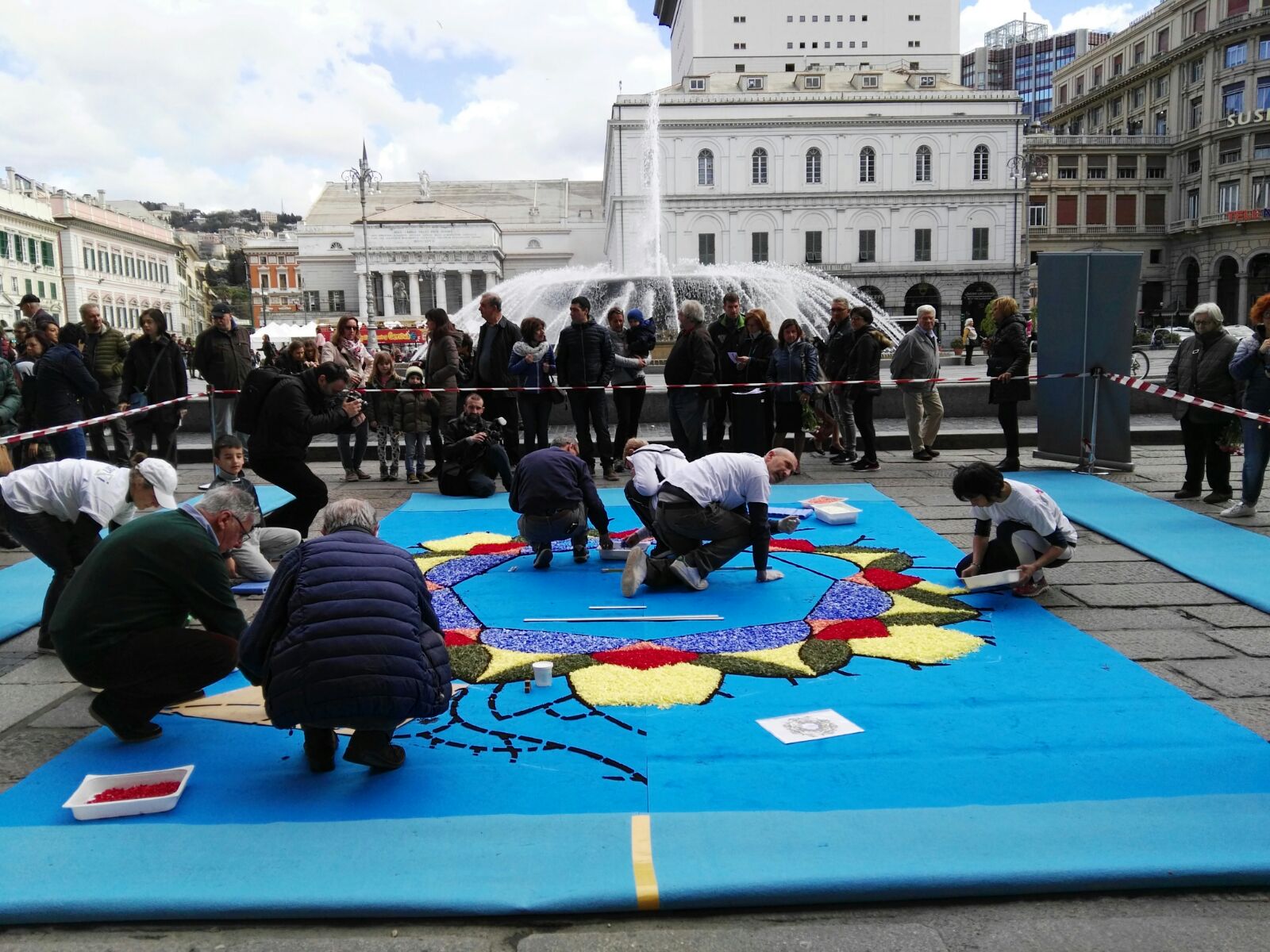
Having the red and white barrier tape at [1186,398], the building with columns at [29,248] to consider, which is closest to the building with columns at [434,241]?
the building with columns at [29,248]

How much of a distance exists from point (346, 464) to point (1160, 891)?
31.1 ft

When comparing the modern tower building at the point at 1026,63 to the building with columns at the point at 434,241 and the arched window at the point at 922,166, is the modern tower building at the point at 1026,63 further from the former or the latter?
the arched window at the point at 922,166

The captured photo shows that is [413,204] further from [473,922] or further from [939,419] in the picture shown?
[473,922]

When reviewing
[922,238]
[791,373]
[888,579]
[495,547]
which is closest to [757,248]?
[922,238]

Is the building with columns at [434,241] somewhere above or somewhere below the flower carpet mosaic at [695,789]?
above

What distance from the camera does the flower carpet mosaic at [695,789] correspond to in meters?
3.05

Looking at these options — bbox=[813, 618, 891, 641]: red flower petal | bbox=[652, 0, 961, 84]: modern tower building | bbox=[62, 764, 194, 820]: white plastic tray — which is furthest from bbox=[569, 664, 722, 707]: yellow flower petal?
bbox=[652, 0, 961, 84]: modern tower building

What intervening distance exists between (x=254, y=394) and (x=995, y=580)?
5.16 m

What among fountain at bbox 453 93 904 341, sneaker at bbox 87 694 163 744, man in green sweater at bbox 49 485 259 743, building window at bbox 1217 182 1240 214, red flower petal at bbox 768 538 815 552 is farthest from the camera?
building window at bbox 1217 182 1240 214

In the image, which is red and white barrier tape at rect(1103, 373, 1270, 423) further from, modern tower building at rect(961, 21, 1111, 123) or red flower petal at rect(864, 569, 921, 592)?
modern tower building at rect(961, 21, 1111, 123)

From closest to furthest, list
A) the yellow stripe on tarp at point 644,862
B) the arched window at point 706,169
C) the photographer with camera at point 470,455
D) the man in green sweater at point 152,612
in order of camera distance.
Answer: the yellow stripe on tarp at point 644,862
the man in green sweater at point 152,612
the photographer with camera at point 470,455
the arched window at point 706,169

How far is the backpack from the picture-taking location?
282 inches

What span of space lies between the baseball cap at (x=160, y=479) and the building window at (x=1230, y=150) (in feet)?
242

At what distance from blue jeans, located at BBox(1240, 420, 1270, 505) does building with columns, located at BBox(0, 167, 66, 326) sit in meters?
60.5
